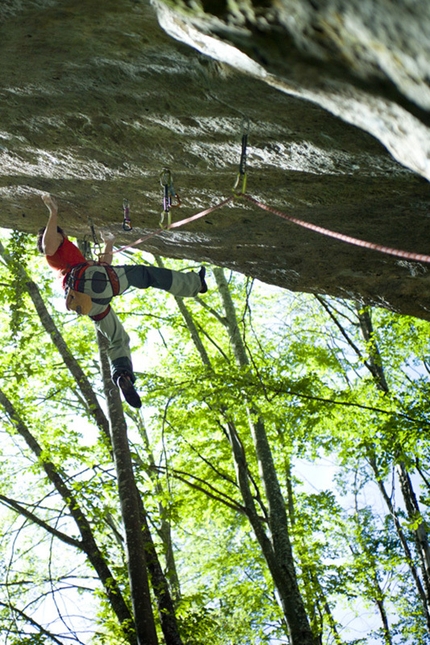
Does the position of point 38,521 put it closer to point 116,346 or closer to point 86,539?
point 86,539

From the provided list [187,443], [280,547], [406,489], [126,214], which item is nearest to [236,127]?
[126,214]

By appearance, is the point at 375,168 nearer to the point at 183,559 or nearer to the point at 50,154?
the point at 50,154

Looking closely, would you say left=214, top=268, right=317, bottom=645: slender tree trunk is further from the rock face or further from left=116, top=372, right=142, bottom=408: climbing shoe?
the rock face

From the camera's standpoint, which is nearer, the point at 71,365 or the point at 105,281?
the point at 105,281

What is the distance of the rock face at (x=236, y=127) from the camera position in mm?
1816

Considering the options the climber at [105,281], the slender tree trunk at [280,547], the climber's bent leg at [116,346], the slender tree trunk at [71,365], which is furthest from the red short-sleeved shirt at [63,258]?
the slender tree trunk at [280,547]

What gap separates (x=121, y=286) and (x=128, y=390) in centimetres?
104

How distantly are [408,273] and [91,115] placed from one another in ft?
11.5

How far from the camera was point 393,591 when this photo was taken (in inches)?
779

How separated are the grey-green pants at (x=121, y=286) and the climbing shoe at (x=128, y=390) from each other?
66 mm

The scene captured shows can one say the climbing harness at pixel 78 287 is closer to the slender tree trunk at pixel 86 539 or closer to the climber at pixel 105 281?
the climber at pixel 105 281

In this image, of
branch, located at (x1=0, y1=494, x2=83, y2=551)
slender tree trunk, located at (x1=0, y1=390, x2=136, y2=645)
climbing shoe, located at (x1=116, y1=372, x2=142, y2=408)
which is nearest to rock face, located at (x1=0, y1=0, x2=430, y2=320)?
climbing shoe, located at (x1=116, y1=372, x2=142, y2=408)

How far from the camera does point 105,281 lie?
557cm

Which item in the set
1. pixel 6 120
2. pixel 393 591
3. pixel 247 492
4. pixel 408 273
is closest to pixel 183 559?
pixel 393 591
